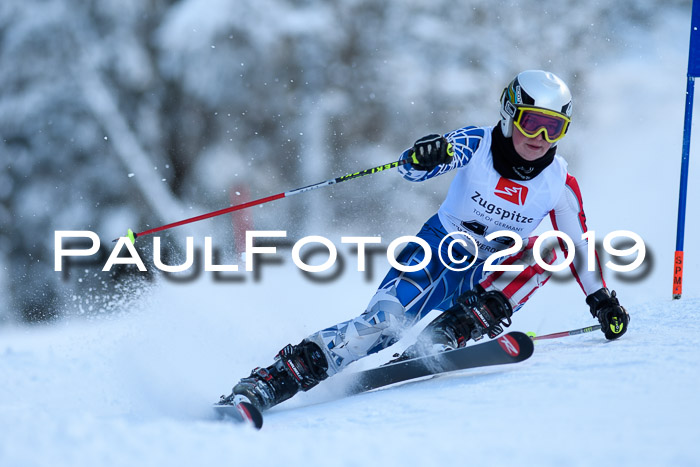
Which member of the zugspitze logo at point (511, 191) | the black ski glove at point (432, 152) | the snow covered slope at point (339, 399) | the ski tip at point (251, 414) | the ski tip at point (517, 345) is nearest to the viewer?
the snow covered slope at point (339, 399)

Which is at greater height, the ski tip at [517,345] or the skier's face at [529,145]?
the skier's face at [529,145]

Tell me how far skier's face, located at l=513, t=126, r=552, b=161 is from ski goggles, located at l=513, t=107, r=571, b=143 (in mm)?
24

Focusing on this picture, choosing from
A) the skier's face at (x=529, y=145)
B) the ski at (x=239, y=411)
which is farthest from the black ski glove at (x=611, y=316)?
the ski at (x=239, y=411)

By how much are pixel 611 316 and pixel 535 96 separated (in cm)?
104

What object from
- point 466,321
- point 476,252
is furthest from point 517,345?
point 476,252

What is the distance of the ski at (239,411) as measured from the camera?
2.57m

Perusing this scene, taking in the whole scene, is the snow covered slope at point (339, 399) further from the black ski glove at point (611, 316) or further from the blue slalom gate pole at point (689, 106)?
the blue slalom gate pole at point (689, 106)

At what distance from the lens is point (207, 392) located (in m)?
3.32

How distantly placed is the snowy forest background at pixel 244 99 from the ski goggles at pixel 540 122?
28.1ft

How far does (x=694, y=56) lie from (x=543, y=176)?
5.87 feet

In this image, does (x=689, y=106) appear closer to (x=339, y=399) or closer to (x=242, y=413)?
(x=339, y=399)

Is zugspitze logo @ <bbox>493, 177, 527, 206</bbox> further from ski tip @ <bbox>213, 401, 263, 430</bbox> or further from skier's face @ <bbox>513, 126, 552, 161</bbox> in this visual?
ski tip @ <bbox>213, 401, 263, 430</bbox>

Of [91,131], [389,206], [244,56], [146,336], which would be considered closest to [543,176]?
[146,336]

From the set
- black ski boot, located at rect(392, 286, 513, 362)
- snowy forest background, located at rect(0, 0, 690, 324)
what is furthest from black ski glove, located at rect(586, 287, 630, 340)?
snowy forest background, located at rect(0, 0, 690, 324)
